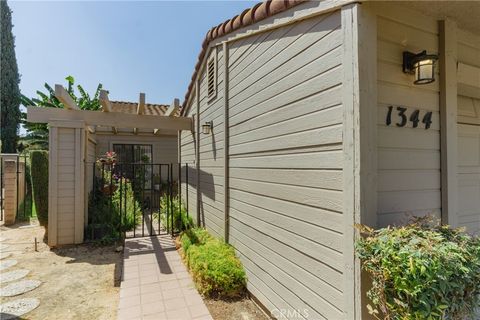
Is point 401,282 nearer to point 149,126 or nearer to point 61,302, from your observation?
point 61,302

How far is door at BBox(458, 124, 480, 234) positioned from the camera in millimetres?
2734

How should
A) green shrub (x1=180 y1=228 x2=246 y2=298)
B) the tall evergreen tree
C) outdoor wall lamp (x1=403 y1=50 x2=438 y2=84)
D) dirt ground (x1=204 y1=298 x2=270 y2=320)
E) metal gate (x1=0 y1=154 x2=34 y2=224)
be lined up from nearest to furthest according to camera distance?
outdoor wall lamp (x1=403 y1=50 x2=438 y2=84), dirt ground (x1=204 y1=298 x2=270 y2=320), green shrub (x1=180 y1=228 x2=246 y2=298), metal gate (x1=0 y1=154 x2=34 y2=224), the tall evergreen tree

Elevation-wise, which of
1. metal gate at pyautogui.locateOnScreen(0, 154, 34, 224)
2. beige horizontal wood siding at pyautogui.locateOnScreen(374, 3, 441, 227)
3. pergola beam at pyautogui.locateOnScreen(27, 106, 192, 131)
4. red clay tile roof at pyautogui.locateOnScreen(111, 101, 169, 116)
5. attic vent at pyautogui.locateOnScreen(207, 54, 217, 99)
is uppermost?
red clay tile roof at pyautogui.locateOnScreen(111, 101, 169, 116)

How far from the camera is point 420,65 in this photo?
1981mm

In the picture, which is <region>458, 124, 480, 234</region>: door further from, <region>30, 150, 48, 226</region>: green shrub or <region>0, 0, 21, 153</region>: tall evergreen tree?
<region>0, 0, 21, 153</region>: tall evergreen tree

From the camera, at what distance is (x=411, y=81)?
2.09 metres

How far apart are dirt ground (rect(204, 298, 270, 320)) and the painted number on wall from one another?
109 inches

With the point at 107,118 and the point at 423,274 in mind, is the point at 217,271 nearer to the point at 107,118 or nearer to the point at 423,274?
the point at 423,274

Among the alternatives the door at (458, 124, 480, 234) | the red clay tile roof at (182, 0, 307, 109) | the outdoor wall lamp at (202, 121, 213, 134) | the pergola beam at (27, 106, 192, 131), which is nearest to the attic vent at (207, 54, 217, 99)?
the red clay tile roof at (182, 0, 307, 109)

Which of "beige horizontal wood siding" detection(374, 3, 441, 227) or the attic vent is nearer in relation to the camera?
"beige horizontal wood siding" detection(374, 3, 441, 227)

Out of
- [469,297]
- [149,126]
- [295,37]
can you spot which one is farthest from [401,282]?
[149,126]

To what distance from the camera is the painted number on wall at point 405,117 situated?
2.00 meters

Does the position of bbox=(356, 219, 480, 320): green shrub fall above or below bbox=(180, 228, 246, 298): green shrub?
above

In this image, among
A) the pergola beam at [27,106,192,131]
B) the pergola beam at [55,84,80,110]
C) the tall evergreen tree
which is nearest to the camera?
the pergola beam at [55,84,80,110]
